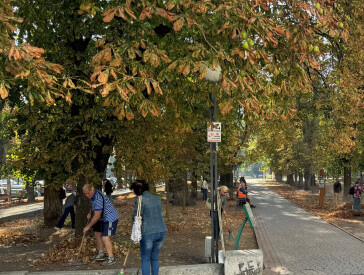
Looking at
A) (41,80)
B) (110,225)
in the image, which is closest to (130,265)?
(110,225)

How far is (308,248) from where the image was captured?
31.1ft

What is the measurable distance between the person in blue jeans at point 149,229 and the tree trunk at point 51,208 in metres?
8.89

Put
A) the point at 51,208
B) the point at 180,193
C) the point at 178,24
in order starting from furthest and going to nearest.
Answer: the point at 180,193 < the point at 51,208 < the point at 178,24

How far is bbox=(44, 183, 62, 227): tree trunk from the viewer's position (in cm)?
1380

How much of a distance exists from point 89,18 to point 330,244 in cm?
823

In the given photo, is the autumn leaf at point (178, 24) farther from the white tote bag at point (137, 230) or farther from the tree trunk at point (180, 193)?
the tree trunk at point (180, 193)

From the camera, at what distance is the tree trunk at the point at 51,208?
1380 centimetres

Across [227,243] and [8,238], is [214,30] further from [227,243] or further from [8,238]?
[8,238]

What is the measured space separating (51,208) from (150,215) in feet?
30.8

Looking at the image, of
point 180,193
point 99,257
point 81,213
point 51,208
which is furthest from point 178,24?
point 180,193

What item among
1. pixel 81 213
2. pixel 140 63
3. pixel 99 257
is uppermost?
pixel 140 63

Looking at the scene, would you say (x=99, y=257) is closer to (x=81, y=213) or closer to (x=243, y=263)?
(x=81, y=213)

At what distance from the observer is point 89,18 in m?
8.38

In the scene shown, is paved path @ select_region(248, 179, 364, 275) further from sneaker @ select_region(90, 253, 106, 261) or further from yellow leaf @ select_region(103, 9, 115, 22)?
yellow leaf @ select_region(103, 9, 115, 22)
